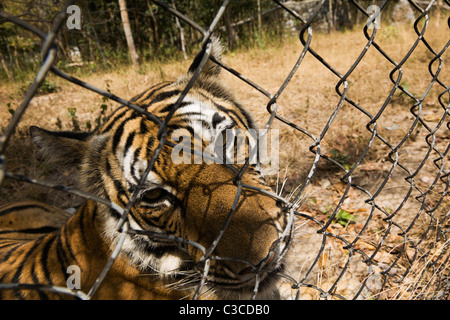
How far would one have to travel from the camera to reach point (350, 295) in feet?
5.79

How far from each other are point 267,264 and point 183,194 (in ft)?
1.42

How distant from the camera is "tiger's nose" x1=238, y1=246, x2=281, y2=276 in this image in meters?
0.95

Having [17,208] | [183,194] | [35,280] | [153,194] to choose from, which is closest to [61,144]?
[153,194]

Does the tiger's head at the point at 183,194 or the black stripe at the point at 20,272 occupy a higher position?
the tiger's head at the point at 183,194

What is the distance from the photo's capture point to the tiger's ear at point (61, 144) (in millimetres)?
1176

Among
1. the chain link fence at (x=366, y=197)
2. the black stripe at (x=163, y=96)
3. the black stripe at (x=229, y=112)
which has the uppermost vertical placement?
the black stripe at (x=163, y=96)

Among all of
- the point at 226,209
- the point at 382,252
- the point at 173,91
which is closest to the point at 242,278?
the point at 226,209

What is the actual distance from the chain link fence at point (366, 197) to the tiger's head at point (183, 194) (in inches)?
5.8

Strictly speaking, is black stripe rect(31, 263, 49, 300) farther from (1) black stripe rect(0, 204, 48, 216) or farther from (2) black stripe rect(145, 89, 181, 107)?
(1) black stripe rect(0, 204, 48, 216)

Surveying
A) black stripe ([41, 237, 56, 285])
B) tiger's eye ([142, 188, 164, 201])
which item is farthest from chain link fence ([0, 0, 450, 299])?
black stripe ([41, 237, 56, 285])

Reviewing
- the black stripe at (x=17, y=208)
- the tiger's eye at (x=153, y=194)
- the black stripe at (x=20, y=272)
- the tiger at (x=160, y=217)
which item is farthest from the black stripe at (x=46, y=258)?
the black stripe at (x=17, y=208)

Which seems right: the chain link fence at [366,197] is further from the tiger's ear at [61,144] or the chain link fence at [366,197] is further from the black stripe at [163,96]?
the tiger's ear at [61,144]

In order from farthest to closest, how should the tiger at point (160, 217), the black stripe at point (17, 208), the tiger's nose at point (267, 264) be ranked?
the black stripe at point (17, 208)
the tiger at point (160, 217)
the tiger's nose at point (267, 264)
